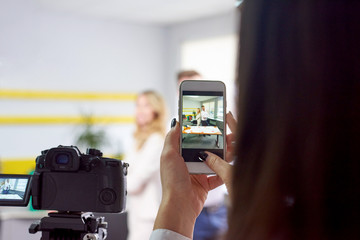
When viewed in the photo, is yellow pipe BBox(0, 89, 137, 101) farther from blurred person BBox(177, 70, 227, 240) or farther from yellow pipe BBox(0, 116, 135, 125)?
blurred person BBox(177, 70, 227, 240)

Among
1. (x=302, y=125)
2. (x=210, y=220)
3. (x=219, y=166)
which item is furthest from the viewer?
(x=210, y=220)

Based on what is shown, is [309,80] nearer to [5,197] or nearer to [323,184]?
[323,184]

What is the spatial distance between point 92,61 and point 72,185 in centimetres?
444

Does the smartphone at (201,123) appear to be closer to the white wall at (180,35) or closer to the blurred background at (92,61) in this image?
the blurred background at (92,61)

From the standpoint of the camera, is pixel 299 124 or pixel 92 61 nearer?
pixel 299 124

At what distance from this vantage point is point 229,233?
44cm

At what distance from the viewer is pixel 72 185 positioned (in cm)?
82

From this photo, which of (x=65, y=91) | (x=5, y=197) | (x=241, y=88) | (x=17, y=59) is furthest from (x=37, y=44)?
(x=241, y=88)

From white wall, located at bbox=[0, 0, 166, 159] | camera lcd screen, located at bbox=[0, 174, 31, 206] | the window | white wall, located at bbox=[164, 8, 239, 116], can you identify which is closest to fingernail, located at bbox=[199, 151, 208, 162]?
camera lcd screen, located at bbox=[0, 174, 31, 206]

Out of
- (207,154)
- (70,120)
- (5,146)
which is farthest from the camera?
(70,120)

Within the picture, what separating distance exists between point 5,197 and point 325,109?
2.05 ft

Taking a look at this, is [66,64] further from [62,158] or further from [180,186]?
[180,186]

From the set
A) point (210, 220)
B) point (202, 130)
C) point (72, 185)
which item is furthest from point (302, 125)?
point (210, 220)

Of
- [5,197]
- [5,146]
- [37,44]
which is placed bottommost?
[5,146]
